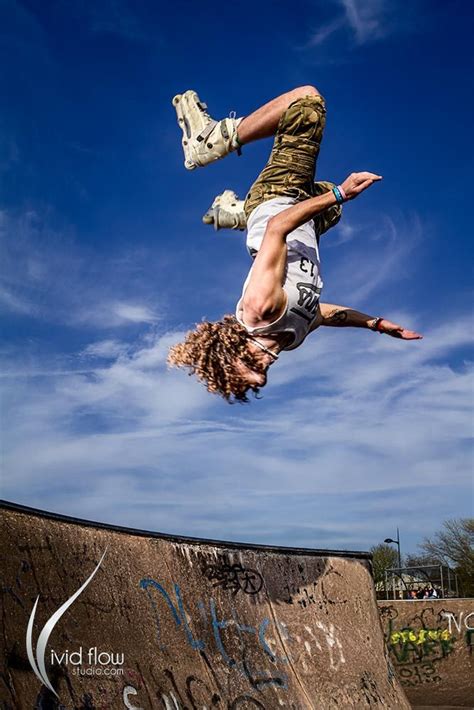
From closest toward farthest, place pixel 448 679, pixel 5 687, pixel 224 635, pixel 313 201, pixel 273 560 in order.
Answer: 1. pixel 313 201
2. pixel 5 687
3. pixel 224 635
4. pixel 273 560
5. pixel 448 679

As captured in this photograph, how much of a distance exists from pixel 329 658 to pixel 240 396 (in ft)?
13.4

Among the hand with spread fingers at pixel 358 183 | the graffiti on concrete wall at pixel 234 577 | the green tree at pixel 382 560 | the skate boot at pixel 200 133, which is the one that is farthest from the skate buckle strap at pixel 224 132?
the green tree at pixel 382 560

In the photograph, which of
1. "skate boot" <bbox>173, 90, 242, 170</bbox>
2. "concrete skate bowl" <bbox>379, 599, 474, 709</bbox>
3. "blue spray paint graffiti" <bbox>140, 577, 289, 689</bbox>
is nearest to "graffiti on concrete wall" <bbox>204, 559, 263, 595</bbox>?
"blue spray paint graffiti" <bbox>140, 577, 289, 689</bbox>

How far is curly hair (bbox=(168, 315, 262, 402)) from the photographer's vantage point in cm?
532

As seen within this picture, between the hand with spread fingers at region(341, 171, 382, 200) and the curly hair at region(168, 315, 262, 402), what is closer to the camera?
the hand with spread fingers at region(341, 171, 382, 200)

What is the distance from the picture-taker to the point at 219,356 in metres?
5.41

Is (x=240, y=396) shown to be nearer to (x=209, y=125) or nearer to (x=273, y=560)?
(x=209, y=125)

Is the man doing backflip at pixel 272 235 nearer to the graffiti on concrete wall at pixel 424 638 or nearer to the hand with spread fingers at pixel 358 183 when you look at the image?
the hand with spread fingers at pixel 358 183

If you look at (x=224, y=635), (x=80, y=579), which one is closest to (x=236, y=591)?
(x=224, y=635)

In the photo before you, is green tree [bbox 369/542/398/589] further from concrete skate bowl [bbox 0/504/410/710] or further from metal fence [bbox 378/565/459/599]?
concrete skate bowl [bbox 0/504/410/710]

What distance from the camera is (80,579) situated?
20.0ft

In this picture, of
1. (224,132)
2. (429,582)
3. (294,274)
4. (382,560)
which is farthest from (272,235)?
(382,560)

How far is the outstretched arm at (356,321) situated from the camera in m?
5.78

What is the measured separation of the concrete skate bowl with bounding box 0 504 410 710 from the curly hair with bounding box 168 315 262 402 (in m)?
1.94
